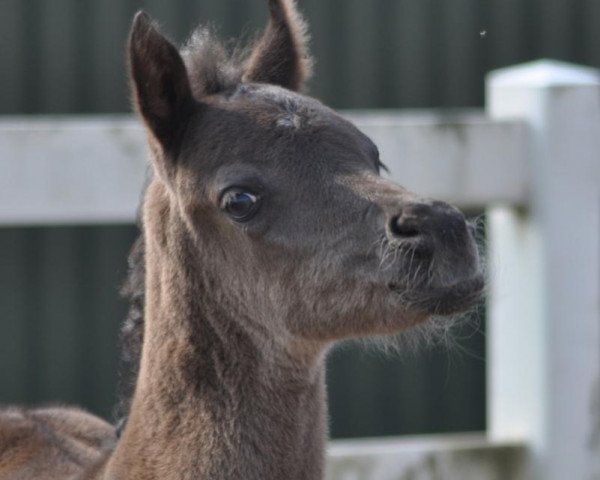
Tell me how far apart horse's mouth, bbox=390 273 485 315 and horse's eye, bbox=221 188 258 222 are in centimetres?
44

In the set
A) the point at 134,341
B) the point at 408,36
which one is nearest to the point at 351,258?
the point at 134,341

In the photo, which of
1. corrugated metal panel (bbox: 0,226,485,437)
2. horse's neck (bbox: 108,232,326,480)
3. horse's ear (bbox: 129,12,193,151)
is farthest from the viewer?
corrugated metal panel (bbox: 0,226,485,437)

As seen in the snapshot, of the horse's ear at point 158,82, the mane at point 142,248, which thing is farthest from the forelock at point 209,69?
the horse's ear at point 158,82

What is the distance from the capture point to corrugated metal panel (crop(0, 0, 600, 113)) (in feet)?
25.0

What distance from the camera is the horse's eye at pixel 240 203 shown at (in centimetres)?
344

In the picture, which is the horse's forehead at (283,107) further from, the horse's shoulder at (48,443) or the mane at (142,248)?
the horse's shoulder at (48,443)

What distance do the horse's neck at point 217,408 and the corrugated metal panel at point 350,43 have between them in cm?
419

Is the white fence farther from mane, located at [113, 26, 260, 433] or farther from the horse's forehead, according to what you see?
the horse's forehead

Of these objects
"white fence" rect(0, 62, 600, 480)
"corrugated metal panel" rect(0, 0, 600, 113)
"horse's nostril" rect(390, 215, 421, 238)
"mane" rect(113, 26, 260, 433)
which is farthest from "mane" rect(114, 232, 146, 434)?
"corrugated metal panel" rect(0, 0, 600, 113)

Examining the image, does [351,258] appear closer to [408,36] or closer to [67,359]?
[67,359]

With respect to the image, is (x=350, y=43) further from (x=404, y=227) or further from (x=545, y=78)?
(x=404, y=227)

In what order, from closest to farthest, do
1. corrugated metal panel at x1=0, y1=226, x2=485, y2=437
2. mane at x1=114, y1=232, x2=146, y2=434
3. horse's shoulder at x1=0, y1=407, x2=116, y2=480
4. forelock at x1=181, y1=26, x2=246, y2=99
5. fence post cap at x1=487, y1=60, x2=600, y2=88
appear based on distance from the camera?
forelock at x1=181, y1=26, x2=246, y2=99
mane at x1=114, y1=232, x2=146, y2=434
horse's shoulder at x1=0, y1=407, x2=116, y2=480
fence post cap at x1=487, y1=60, x2=600, y2=88
corrugated metal panel at x1=0, y1=226, x2=485, y2=437

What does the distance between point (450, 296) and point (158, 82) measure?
0.89m

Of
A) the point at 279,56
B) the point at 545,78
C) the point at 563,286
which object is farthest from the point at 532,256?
the point at 279,56
